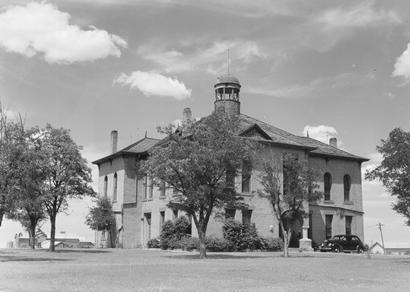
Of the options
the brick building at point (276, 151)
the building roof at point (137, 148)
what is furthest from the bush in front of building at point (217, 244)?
the building roof at point (137, 148)

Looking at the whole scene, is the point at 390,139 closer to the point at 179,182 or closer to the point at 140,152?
the point at 179,182

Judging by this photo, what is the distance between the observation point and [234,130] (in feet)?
105

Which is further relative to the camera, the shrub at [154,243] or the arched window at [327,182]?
the arched window at [327,182]

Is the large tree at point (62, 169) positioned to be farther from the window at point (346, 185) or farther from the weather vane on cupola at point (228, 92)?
the window at point (346, 185)

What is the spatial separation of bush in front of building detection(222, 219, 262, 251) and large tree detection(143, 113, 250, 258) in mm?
10142

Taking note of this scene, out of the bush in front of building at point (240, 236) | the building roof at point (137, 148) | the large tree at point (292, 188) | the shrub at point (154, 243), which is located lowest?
the shrub at point (154, 243)

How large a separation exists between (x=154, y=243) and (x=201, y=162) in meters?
18.2

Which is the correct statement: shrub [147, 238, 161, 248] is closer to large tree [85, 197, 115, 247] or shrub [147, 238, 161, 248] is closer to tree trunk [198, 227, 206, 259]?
large tree [85, 197, 115, 247]

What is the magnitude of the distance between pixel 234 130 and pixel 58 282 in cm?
1840

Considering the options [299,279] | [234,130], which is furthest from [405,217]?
[299,279]

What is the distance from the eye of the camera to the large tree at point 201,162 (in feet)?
101

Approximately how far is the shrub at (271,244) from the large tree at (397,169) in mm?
15944

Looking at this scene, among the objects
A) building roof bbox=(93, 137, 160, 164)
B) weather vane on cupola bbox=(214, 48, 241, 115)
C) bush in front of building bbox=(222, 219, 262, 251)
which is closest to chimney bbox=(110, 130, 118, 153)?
building roof bbox=(93, 137, 160, 164)

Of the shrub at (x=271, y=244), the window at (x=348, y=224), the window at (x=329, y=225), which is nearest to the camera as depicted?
the shrub at (x=271, y=244)
